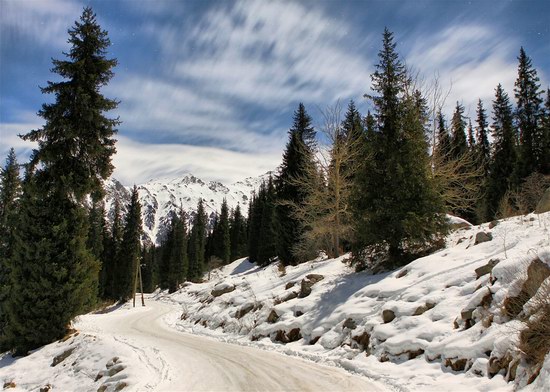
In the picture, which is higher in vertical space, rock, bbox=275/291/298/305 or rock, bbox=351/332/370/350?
rock, bbox=275/291/298/305

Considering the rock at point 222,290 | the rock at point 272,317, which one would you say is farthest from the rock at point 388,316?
the rock at point 222,290

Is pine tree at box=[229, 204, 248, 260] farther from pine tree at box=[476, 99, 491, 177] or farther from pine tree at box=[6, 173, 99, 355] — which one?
pine tree at box=[6, 173, 99, 355]

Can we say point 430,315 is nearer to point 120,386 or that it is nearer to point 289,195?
point 120,386

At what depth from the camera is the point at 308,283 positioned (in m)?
19.1

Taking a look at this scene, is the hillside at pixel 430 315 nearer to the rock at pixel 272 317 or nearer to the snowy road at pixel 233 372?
the rock at pixel 272 317

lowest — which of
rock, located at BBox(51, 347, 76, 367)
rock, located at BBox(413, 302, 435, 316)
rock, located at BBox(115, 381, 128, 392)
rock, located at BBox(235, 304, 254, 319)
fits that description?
rock, located at BBox(51, 347, 76, 367)

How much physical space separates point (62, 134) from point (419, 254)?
63.4ft

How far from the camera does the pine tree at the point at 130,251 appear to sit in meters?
60.1

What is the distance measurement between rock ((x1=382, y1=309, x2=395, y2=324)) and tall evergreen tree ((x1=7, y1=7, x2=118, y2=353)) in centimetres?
1545

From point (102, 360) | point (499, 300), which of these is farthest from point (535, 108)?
point (102, 360)

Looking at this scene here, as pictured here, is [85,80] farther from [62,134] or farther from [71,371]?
[71,371]

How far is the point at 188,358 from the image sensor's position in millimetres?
13883

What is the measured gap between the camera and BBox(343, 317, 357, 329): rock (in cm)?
1332

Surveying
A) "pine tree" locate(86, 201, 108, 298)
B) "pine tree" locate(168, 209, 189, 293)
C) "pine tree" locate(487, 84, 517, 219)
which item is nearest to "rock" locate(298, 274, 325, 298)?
"pine tree" locate(487, 84, 517, 219)
